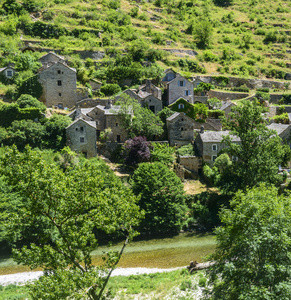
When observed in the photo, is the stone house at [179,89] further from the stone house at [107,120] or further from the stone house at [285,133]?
the stone house at [285,133]

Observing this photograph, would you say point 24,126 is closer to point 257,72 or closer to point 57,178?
point 57,178

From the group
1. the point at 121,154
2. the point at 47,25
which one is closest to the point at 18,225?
the point at 121,154

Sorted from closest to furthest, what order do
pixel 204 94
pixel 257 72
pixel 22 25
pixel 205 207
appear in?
1. pixel 205 207
2. pixel 204 94
3. pixel 22 25
4. pixel 257 72

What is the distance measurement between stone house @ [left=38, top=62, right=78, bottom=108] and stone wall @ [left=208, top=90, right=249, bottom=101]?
69.2 ft

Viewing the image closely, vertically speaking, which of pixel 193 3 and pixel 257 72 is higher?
pixel 193 3

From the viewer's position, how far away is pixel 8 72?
4738 cm

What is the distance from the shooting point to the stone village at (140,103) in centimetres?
4044

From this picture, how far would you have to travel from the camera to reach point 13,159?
1422cm

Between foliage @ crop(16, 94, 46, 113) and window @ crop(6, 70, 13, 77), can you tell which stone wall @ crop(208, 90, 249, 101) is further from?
window @ crop(6, 70, 13, 77)

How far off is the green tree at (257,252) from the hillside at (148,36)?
39.2m

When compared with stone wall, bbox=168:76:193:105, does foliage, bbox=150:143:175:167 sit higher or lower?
lower

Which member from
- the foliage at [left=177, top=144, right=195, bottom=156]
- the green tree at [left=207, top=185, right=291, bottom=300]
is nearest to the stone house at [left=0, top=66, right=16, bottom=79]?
the foliage at [left=177, top=144, right=195, bottom=156]

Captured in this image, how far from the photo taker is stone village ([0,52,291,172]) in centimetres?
4044

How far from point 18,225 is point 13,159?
251 cm
